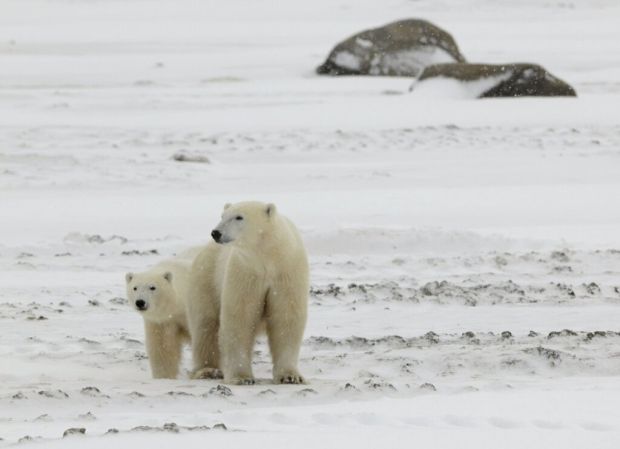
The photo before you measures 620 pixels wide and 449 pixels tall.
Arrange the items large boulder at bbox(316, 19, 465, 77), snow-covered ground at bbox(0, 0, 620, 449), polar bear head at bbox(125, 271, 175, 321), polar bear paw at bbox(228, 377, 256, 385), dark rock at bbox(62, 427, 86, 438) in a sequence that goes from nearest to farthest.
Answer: dark rock at bbox(62, 427, 86, 438)
snow-covered ground at bbox(0, 0, 620, 449)
polar bear paw at bbox(228, 377, 256, 385)
polar bear head at bbox(125, 271, 175, 321)
large boulder at bbox(316, 19, 465, 77)

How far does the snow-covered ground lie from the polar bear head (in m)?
0.33

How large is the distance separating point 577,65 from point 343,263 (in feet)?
54.5

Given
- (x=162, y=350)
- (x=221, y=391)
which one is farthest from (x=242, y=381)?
(x=162, y=350)

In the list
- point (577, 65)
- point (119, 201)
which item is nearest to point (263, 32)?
point (577, 65)

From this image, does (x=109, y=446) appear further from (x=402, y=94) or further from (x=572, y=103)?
(x=402, y=94)

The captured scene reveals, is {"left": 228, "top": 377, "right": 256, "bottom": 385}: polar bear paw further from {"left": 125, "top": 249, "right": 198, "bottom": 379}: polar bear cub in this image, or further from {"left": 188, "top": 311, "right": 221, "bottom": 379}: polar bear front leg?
{"left": 125, "top": 249, "right": 198, "bottom": 379}: polar bear cub

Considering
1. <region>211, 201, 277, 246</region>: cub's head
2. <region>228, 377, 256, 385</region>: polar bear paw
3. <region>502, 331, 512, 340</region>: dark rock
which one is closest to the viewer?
<region>211, 201, 277, 246</region>: cub's head

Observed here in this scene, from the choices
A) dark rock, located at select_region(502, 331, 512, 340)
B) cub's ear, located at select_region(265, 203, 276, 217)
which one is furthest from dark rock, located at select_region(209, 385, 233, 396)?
dark rock, located at select_region(502, 331, 512, 340)

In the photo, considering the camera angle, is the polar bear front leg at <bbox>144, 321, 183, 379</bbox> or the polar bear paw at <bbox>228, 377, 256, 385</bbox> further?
the polar bear front leg at <bbox>144, 321, 183, 379</bbox>

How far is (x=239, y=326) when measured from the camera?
6211mm

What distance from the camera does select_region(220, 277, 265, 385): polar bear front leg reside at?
611cm

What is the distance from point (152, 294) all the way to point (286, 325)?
95 cm

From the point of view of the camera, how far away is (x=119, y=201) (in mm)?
12047

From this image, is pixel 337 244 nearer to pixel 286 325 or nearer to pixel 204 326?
pixel 204 326
